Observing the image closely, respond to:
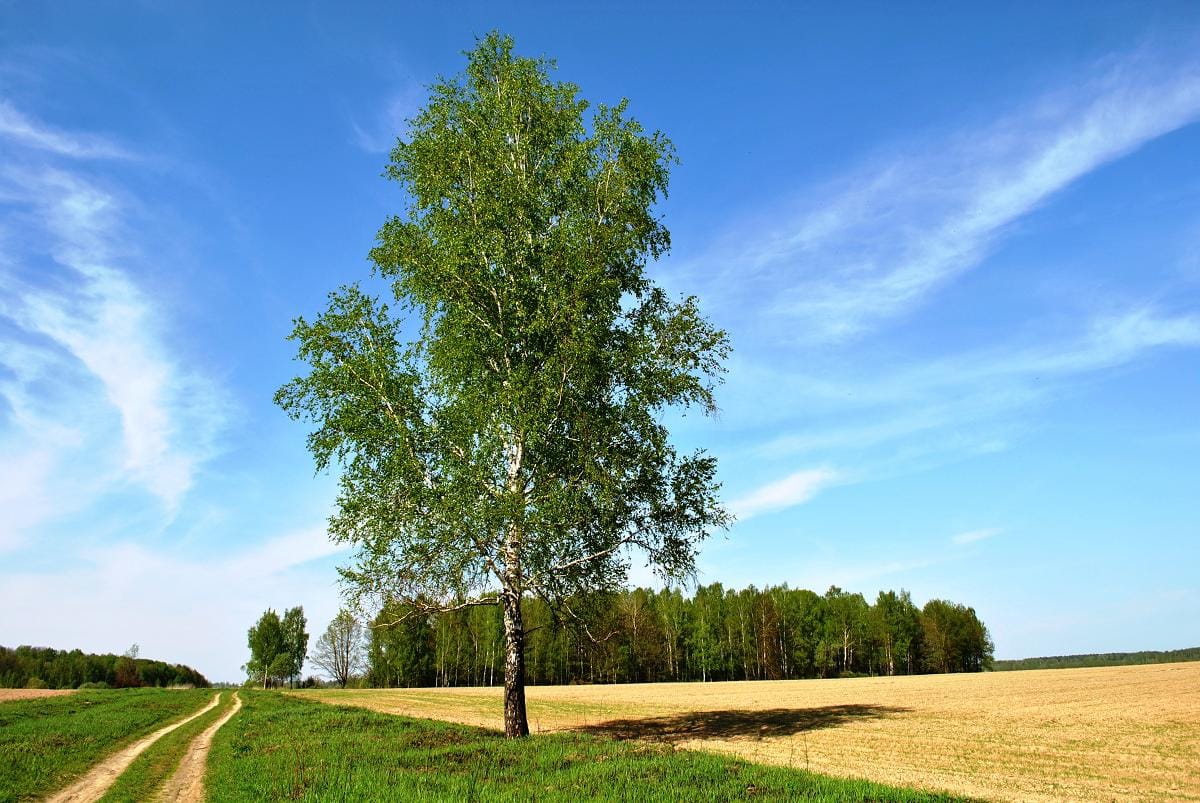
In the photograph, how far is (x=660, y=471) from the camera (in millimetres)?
22969

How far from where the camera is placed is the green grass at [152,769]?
51.3 feet

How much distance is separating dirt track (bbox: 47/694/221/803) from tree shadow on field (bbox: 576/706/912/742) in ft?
48.2

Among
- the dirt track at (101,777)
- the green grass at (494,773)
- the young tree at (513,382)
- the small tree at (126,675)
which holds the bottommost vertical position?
the small tree at (126,675)

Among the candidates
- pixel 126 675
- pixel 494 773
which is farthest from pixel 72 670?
pixel 494 773

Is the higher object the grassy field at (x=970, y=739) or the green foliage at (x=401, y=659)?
the grassy field at (x=970, y=739)

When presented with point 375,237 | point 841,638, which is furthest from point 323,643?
point 375,237

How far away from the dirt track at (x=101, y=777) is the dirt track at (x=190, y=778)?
141cm

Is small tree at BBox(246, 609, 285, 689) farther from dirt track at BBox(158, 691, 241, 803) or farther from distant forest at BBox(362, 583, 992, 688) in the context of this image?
dirt track at BBox(158, 691, 241, 803)

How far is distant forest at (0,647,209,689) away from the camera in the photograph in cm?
11192

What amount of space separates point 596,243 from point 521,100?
6.36 metres

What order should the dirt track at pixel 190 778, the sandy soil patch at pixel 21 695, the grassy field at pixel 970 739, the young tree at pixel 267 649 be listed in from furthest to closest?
1. the young tree at pixel 267 649
2. the sandy soil patch at pixel 21 695
3. the grassy field at pixel 970 739
4. the dirt track at pixel 190 778

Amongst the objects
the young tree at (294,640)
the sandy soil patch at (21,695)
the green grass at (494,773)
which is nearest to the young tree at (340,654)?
the young tree at (294,640)

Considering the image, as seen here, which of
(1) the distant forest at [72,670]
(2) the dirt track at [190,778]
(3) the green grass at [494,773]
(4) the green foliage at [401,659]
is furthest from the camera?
(4) the green foliage at [401,659]

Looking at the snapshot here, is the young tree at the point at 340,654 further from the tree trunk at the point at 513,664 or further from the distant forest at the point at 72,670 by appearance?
the tree trunk at the point at 513,664
